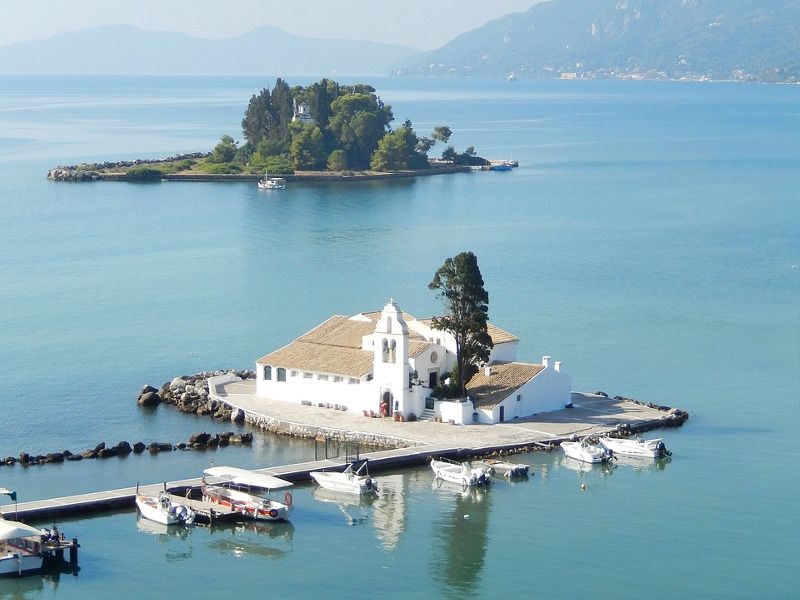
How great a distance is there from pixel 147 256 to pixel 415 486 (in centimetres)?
5397

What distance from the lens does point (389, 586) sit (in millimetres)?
38094

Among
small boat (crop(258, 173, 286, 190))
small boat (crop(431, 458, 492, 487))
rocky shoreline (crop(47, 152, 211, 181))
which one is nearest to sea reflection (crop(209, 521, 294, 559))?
small boat (crop(431, 458, 492, 487))

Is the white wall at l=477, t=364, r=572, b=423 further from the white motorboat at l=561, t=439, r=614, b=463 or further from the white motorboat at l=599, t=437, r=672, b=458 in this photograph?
the white motorboat at l=599, t=437, r=672, b=458

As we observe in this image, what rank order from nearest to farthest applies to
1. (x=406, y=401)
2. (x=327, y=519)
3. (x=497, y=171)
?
(x=327, y=519) < (x=406, y=401) < (x=497, y=171)

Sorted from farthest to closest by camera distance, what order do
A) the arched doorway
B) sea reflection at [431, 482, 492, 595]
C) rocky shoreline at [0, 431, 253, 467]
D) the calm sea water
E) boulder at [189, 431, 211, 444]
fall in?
the arched doorway
boulder at [189, 431, 211, 444]
rocky shoreline at [0, 431, 253, 467]
the calm sea water
sea reflection at [431, 482, 492, 595]

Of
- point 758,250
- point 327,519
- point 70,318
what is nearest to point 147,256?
point 70,318

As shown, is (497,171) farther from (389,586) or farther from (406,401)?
(389,586)

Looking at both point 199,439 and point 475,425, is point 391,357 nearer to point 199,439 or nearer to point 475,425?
point 475,425

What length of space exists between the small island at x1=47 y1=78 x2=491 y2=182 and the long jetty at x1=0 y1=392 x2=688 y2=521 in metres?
92.4

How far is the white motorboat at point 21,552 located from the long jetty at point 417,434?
2.80 meters

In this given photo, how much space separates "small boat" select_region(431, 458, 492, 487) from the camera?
4500 cm

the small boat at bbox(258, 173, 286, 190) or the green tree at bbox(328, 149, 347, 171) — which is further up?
the green tree at bbox(328, 149, 347, 171)

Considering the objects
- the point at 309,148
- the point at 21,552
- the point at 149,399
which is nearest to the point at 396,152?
the point at 309,148

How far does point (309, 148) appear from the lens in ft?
482
